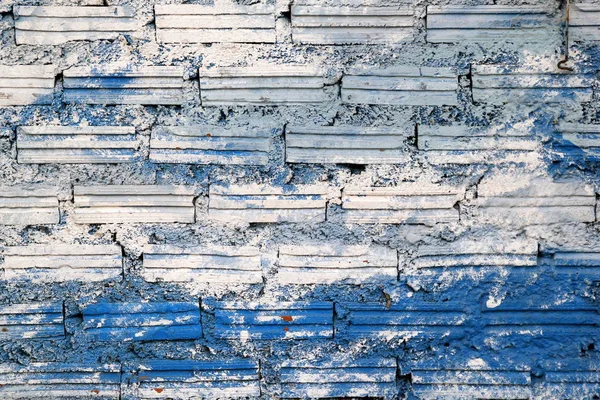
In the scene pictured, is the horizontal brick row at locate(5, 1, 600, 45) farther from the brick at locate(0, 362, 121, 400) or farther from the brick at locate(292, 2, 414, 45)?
the brick at locate(0, 362, 121, 400)

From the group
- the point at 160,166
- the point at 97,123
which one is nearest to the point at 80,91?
the point at 97,123

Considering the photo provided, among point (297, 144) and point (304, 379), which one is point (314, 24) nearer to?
point (297, 144)

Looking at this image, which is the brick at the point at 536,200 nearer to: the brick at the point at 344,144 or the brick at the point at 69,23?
the brick at the point at 344,144

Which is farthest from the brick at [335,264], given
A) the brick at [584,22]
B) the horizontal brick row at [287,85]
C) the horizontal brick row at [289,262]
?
the brick at [584,22]

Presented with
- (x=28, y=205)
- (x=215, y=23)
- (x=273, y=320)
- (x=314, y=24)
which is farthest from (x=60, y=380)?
(x=314, y=24)

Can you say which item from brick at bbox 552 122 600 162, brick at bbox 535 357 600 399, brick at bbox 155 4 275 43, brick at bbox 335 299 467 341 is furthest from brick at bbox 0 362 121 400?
brick at bbox 552 122 600 162

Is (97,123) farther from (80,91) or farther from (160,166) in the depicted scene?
(160,166)

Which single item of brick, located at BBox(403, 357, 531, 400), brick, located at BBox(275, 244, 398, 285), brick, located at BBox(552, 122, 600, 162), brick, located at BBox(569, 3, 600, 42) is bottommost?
brick, located at BBox(403, 357, 531, 400)
